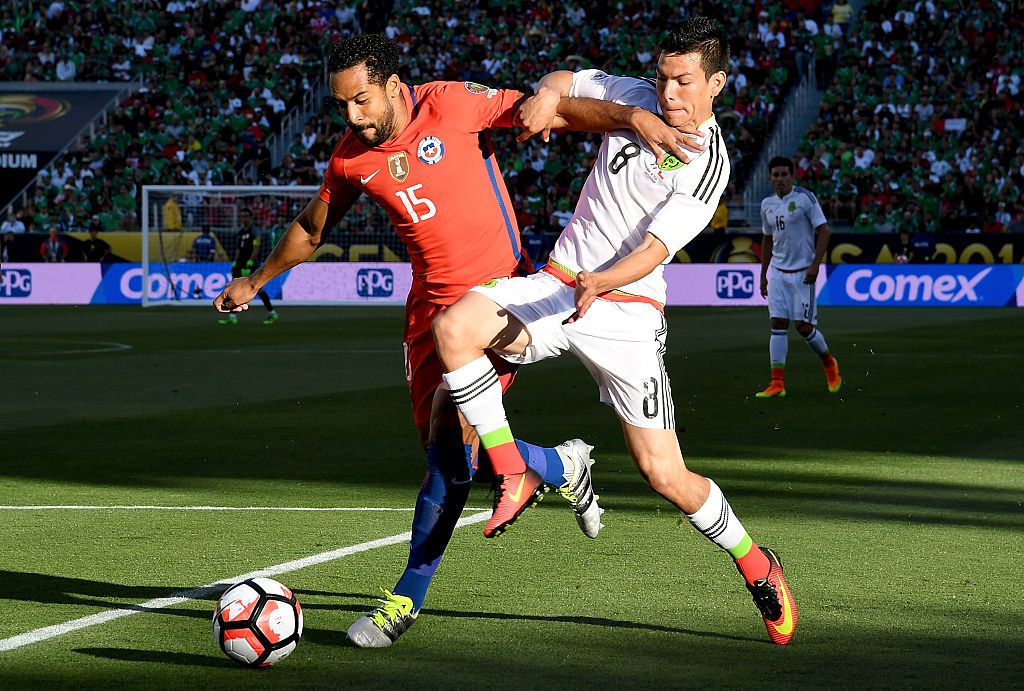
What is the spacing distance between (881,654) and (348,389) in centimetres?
980

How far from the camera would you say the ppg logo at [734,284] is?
96.6 feet

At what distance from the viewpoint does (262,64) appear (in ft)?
128

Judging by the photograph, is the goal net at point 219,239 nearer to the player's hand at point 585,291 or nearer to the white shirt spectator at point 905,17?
the white shirt spectator at point 905,17

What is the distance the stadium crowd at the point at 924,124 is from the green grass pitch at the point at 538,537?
53.3 feet

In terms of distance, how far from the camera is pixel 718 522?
4859mm

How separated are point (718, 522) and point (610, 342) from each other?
687 mm

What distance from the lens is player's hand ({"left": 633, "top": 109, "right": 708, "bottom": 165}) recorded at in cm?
482

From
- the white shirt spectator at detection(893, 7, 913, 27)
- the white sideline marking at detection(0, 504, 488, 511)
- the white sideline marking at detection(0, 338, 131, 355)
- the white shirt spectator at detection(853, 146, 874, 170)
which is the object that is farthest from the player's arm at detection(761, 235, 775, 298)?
the white shirt spectator at detection(893, 7, 913, 27)

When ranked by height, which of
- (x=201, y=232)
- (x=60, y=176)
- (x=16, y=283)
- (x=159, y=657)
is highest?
(x=159, y=657)

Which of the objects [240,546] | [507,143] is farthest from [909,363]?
[507,143]

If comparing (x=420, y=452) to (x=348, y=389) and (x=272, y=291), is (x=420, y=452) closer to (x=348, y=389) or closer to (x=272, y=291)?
(x=348, y=389)

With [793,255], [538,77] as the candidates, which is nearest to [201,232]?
[538,77]

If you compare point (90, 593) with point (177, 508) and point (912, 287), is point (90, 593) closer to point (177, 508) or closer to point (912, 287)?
point (177, 508)

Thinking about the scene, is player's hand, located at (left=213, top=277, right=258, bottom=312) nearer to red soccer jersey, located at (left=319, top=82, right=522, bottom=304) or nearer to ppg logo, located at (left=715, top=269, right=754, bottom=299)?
red soccer jersey, located at (left=319, top=82, right=522, bottom=304)
